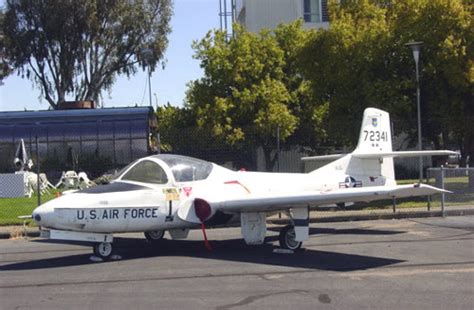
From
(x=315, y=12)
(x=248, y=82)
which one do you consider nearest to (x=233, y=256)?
(x=248, y=82)

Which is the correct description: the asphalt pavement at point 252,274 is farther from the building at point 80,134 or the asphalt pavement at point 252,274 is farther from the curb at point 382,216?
the building at point 80,134

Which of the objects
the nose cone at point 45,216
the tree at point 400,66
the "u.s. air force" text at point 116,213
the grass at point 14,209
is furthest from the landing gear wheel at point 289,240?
the tree at point 400,66

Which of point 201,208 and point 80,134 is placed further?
point 80,134

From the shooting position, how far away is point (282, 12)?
49312 millimetres

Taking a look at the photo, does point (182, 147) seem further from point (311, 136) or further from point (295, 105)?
point (295, 105)

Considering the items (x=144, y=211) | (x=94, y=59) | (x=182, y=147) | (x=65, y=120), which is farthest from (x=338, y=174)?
(x=94, y=59)

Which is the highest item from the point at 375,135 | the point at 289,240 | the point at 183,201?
the point at 375,135

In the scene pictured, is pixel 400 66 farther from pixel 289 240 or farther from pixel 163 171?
pixel 163 171

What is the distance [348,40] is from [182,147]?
6303mm

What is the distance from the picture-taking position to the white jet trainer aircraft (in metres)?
11.2

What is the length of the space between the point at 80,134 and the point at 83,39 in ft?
66.0


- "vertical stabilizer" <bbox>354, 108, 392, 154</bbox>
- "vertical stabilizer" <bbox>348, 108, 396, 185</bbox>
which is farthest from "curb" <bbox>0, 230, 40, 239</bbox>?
"vertical stabilizer" <bbox>354, 108, 392, 154</bbox>

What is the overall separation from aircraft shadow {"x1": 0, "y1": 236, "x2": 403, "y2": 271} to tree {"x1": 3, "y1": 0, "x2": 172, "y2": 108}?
39.7 m

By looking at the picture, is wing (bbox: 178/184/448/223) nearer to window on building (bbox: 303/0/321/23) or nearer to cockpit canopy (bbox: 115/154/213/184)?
cockpit canopy (bbox: 115/154/213/184)
